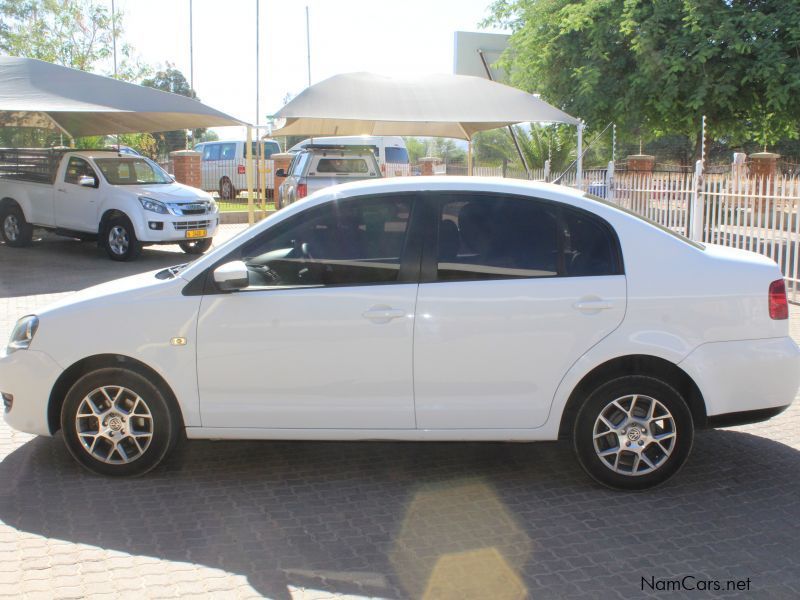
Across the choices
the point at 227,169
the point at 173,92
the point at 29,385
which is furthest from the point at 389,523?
the point at 173,92

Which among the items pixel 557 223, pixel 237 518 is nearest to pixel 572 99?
pixel 557 223

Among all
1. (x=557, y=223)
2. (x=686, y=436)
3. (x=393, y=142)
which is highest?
(x=393, y=142)

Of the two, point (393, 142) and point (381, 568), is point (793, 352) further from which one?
point (393, 142)

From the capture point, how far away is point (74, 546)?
4121mm

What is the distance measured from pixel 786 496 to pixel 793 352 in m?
0.78

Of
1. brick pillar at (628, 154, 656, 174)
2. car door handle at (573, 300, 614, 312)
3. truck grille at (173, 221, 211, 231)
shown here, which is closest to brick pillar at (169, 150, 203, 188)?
truck grille at (173, 221, 211, 231)

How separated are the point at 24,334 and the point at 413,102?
10506mm

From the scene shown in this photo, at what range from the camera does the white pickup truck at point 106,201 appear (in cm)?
1498

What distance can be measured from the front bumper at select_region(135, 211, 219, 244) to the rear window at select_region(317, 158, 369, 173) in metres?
2.84

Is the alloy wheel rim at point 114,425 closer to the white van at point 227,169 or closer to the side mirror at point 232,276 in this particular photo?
the side mirror at point 232,276

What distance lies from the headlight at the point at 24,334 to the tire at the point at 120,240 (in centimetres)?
1030

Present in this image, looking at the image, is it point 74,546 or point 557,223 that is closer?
point 74,546

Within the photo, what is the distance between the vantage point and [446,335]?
459 centimetres

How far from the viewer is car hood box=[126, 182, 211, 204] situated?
15.1 meters
